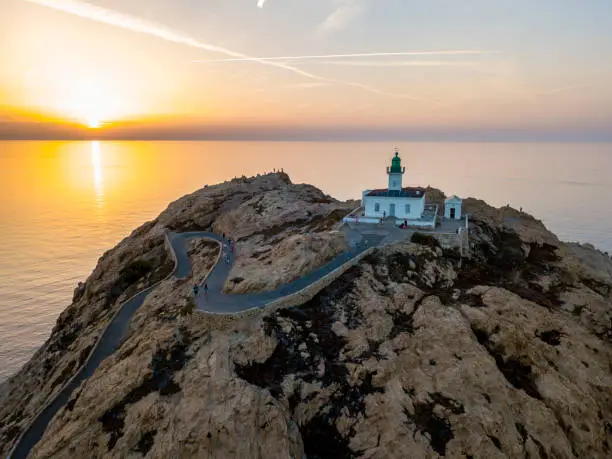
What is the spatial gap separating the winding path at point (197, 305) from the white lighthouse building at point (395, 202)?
7.18 metres

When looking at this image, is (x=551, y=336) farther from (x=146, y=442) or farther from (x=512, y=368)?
(x=146, y=442)

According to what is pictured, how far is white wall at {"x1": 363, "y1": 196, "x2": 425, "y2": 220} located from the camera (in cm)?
4200

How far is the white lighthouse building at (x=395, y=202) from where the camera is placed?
42219 mm

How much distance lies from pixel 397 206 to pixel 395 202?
20.3 inches

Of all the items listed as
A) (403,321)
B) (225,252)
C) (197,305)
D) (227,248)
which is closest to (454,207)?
(403,321)

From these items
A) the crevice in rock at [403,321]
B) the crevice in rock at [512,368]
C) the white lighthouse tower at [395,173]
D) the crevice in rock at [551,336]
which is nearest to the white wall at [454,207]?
the white lighthouse tower at [395,173]

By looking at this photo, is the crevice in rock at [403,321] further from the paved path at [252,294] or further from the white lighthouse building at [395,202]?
the white lighthouse building at [395,202]

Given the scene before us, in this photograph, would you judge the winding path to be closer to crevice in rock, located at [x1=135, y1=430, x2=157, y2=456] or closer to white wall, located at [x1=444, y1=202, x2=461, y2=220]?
crevice in rock, located at [x1=135, y1=430, x2=157, y2=456]

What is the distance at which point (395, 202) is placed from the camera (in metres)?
42.8

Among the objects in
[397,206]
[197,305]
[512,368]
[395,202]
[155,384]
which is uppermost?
[395,202]

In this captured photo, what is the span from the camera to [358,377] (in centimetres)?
2186

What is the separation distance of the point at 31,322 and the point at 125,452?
50142 millimetres

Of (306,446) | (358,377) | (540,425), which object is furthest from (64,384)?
(540,425)

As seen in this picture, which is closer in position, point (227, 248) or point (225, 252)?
point (225, 252)
